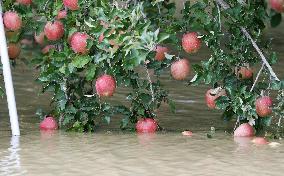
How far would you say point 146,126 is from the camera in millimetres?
5426

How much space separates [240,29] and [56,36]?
47.9 inches

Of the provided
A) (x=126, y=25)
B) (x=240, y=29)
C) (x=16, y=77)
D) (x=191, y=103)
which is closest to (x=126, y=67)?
(x=126, y=25)

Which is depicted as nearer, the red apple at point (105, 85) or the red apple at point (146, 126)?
the red apple at point (105, 85)

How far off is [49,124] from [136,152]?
1.18 meters

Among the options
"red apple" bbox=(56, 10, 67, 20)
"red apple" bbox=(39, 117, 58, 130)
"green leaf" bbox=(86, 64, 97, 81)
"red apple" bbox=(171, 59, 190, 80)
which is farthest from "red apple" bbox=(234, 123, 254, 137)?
"red apple" bbox=(56, 10, 67, 20)

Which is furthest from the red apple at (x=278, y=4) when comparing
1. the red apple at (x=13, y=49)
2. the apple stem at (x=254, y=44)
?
the red apple at (x=13, y=49)

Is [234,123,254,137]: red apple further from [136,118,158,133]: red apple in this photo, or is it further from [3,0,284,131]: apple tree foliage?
[136,118,158,133]: red apple

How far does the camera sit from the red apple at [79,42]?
5039 millimetres

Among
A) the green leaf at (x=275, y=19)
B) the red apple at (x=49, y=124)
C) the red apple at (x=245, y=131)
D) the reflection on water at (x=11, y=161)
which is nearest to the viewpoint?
the reflection on water at (x=11, y=161)

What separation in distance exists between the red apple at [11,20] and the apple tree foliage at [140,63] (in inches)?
5.2

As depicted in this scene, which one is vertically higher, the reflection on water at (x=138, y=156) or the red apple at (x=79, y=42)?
the red apple at (x=79, y=42)

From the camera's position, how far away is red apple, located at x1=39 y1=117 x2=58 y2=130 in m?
5.54

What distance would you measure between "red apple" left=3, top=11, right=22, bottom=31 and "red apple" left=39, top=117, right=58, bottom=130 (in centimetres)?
66

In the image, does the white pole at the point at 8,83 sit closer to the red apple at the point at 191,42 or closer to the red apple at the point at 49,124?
the red apple at the point at 49,124
